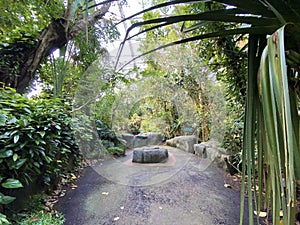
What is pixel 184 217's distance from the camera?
61.7 inches

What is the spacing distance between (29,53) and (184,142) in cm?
346

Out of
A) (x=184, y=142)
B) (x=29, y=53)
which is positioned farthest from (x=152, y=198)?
(x=184, y=142)

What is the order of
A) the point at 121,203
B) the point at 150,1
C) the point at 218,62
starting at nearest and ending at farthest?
the point at 121,203, the point at 218,62, the point at 150,1

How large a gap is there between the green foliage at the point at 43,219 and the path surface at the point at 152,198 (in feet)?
0.25

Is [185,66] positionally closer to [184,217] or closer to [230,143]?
[230,143]

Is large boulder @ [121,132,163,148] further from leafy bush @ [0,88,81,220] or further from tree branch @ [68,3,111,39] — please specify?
leafy bush @ [0,88,81,220]

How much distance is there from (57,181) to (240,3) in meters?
2.41

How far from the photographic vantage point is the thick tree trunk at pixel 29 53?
2.42 meters

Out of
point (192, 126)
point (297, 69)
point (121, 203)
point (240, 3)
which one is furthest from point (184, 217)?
point (192, 126)

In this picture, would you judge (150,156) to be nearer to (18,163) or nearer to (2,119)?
(18,163)

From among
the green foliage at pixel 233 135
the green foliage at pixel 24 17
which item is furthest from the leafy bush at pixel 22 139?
the green foliage at pixel 233 135

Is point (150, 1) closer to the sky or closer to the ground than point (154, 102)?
closer to the sky

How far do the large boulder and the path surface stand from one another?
2.49 meters

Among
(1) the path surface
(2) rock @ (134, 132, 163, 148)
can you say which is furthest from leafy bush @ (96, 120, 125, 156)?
(1) the path surface
